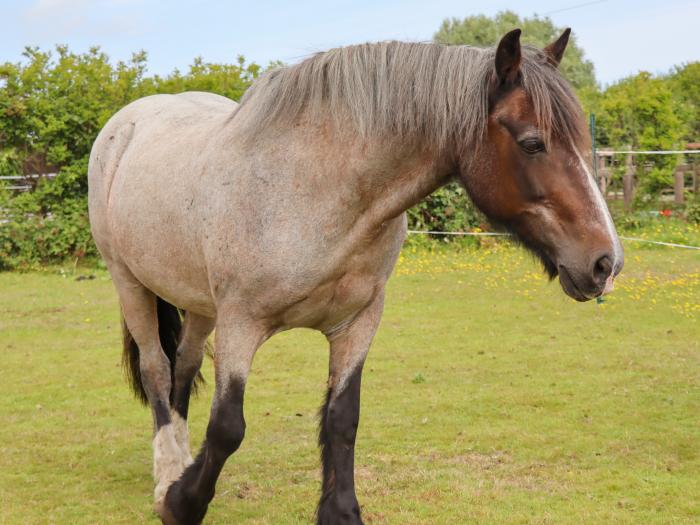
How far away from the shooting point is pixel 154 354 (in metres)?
5.43

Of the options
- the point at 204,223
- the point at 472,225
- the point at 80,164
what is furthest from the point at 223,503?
the point at 472,225

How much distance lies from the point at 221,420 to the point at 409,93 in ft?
5.70

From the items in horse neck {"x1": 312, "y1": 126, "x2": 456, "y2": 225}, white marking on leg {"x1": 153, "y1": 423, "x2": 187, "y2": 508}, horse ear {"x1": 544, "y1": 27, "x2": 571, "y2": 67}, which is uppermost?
horse ear {"x1": 544, "y1": 27, "x2": 571, "y2": 67}

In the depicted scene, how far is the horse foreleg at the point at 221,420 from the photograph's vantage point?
401cm

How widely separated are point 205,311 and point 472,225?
13.2m

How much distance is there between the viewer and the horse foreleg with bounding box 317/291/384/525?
423 centimetres

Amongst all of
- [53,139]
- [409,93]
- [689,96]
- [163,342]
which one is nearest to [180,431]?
[163,342]

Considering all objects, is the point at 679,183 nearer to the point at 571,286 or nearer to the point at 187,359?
the point at 187,359

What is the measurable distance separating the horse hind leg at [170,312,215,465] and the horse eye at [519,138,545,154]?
2778 millimetres

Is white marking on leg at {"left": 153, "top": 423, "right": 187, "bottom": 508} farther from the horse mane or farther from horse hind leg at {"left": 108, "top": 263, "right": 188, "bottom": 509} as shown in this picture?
the horse mane

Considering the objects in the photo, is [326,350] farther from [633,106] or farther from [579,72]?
[579,72]

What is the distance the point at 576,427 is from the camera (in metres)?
6.31

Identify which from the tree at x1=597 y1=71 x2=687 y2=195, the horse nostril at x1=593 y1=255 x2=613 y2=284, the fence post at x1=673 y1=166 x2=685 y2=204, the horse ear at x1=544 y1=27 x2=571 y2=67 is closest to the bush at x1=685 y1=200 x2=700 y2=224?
the fence post at x1=673 y1=166 x2=685 y2=204

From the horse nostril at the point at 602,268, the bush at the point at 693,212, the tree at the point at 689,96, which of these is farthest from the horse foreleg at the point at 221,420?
the tree at the point at 689,96
